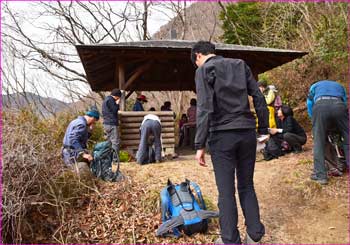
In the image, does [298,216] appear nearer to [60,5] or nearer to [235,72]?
[235,72]

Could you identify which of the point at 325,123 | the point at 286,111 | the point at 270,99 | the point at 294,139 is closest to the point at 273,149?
the point at 294,139

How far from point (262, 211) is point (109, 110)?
426 centimetres

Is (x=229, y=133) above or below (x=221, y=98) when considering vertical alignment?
below

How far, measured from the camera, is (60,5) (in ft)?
74.0

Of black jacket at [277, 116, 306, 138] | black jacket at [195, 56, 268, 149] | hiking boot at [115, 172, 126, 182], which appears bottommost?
hiking boot at [115, 172, 126, 182]

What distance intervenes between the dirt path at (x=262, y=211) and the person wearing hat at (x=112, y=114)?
2.13m

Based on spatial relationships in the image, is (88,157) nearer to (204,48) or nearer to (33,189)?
(33,189)

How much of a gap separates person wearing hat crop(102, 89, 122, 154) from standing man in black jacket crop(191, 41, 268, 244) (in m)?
4.43

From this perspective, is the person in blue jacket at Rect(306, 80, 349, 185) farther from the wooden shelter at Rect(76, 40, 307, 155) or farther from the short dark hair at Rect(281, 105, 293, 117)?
the wooden shelter at Rect(76, 40, 307, 155)

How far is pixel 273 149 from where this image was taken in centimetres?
678

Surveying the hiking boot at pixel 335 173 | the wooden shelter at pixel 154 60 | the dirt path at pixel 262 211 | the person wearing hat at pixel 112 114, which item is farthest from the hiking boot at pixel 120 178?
the wooden shelter at pixel 154 60

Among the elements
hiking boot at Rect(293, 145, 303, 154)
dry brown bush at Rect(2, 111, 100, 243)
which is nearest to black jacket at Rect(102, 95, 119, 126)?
dry brown bush at Rect(2, 111, 100, 243)

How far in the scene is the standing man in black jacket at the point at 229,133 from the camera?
2877 millimetres

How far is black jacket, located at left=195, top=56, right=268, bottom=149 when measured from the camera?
288cm
